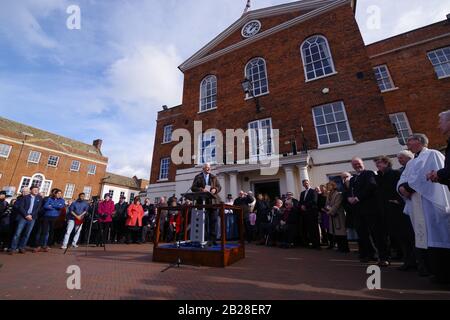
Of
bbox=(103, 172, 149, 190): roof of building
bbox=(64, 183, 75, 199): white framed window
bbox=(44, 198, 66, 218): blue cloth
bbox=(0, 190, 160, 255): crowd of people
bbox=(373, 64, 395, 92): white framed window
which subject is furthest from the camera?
bbox=(103, 172, 149, 190): roof of building

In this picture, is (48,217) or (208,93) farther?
(208,93)

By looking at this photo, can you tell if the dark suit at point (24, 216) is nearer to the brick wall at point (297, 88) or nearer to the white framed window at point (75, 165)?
the brick wall at point (297, 88)

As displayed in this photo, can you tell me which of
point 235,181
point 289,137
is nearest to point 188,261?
point 235,181

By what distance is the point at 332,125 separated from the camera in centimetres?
997

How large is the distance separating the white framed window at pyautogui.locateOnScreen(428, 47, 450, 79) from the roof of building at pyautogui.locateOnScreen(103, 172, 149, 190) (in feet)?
119

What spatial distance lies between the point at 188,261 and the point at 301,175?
6909 millimetres

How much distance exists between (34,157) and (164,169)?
19.7 meters

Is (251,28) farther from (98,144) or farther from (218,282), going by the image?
(98,144)

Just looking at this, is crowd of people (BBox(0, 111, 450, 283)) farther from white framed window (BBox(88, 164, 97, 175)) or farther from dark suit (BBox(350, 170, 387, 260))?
white framed window (BBox(88, 164, 97, 175))

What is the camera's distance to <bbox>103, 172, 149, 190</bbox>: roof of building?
32225mm

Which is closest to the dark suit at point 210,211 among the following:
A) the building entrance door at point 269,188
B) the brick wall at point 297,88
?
the building entrance door at point 269,188

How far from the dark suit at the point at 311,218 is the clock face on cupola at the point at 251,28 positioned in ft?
40.2

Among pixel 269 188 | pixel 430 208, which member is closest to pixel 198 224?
pixel 430 208

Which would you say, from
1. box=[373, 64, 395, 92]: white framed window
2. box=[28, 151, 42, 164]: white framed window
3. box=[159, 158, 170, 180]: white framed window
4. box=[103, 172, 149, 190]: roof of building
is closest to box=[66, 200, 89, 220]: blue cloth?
box=[159, 158, 170, 180]: white framed window
